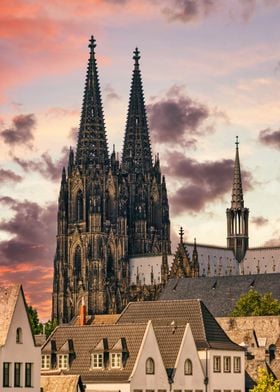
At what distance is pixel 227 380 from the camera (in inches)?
4882

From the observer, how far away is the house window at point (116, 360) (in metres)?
115

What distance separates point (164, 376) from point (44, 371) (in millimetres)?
10001

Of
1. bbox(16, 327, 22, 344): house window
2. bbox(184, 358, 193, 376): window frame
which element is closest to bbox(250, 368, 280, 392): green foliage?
bbox(184, 358, 193, 376): window frame

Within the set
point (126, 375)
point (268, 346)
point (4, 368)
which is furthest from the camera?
point (268, 346)

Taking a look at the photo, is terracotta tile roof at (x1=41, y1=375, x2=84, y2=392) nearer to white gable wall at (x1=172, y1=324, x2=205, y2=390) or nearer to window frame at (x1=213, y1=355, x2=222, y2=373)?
white gable wall at (x1=172, y1=324, x2=205, y2=390)

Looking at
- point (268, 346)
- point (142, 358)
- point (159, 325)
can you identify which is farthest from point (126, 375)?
point (268, 346)

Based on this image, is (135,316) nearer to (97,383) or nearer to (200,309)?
(200,309)

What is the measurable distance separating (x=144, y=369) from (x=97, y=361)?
429 cm

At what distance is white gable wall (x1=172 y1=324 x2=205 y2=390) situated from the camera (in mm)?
117312

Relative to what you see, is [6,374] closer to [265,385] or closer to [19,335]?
[19,335]

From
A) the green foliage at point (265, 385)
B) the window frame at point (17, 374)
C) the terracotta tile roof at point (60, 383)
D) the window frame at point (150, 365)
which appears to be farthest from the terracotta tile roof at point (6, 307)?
the green foliage at point (265, 385)

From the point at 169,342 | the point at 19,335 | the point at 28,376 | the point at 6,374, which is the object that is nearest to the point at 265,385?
the point at 169,342

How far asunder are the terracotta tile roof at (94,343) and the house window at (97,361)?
35 centimetres

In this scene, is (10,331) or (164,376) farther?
(164,376)
